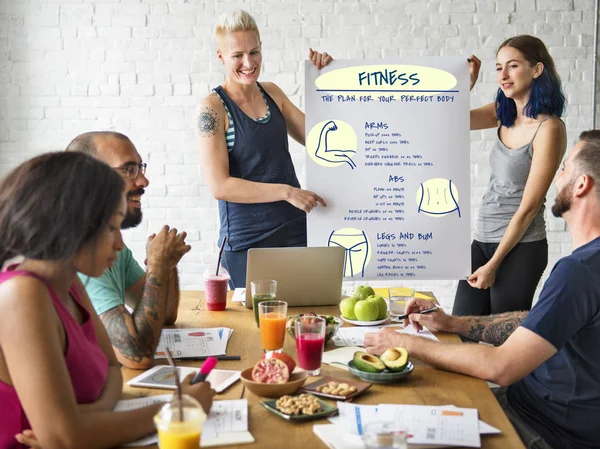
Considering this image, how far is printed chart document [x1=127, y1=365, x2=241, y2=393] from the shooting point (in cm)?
159

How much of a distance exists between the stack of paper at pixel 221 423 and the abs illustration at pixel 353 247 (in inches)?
62.1

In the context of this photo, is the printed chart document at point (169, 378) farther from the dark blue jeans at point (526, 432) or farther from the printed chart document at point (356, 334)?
the dark blue jeans at point (526, 432)

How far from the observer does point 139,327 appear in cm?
177

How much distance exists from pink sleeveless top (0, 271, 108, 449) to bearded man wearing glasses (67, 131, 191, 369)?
0.18 meters

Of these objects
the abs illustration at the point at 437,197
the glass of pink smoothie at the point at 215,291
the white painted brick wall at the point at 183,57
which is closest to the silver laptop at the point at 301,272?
the glass of pink smoothie at the point at 215,291

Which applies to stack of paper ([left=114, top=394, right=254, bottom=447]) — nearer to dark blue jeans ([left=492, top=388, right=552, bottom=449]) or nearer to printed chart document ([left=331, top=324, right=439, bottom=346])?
printed chart document ([left=331, top=324, right=439, bottom=346])

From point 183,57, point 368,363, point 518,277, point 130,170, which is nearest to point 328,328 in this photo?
point 368,363

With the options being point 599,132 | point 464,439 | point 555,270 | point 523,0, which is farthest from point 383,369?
point 523,0

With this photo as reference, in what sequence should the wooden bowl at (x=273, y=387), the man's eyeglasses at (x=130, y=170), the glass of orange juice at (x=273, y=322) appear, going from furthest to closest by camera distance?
the man's eyeglasses at (x=130, y=170)
the glass of orange juice at (x=273, y=322)
the wooden bowl at (x=273, y=387)

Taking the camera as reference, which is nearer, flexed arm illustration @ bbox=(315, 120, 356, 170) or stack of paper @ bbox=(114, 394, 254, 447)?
stack of paper @ bbox=(114, 394, 254, 447)

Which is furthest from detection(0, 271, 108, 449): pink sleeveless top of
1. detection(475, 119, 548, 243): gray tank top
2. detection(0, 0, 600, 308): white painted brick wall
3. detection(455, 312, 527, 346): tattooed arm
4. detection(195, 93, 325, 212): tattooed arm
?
detection(0, 0, 600, 308): white painted brick wall

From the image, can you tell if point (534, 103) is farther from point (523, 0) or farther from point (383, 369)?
point (383, 369)

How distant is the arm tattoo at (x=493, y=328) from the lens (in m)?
2.08

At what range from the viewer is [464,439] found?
130 cm
